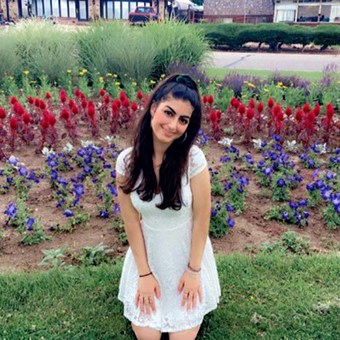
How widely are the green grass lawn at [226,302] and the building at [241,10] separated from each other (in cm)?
3905

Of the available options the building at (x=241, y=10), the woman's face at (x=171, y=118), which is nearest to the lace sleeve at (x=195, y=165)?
the woman's face at (x=171, y=118)

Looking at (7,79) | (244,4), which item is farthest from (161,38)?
(244,4)

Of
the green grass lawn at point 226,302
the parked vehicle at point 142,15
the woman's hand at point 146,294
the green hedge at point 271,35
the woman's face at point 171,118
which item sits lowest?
the green grass lawn at point 226,302

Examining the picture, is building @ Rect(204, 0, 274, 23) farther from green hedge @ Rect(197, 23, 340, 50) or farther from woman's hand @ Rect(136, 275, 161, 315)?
woman's hand @ Rect(136, 275, 161, 315)

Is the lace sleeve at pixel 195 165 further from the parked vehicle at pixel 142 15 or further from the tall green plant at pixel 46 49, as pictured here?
the parked vehicle at pixel 142 15

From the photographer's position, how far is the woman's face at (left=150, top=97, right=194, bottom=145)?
194 centimetres

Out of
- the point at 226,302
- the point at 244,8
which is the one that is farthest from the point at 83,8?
the point at 226,302

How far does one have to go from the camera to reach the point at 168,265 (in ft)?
7.31

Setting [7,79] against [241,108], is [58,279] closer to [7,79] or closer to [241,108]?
[241,108]

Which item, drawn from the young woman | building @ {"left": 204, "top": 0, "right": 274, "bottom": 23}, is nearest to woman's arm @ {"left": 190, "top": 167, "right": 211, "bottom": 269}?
the young woman

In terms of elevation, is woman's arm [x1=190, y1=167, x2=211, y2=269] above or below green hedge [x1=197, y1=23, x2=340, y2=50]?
below

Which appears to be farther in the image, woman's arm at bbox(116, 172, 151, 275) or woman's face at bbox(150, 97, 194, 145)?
woman's arm at bbox(116, 172, 151, 275)

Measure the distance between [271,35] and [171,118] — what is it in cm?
2251

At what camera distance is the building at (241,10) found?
39.5 meters
